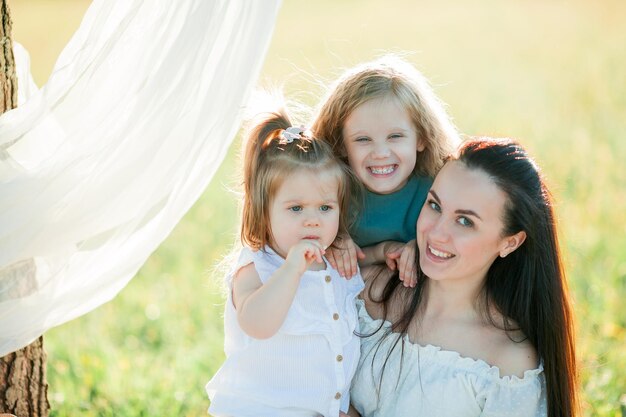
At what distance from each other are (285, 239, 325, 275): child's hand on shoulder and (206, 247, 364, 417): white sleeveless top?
7.6 inches

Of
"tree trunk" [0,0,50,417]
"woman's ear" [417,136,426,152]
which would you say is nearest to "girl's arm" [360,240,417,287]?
"woman's ear" [417,136,426,152]

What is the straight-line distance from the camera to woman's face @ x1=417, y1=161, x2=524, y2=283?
3.20 metres

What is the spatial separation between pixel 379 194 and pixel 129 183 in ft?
3.89

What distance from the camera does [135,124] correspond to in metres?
2.93

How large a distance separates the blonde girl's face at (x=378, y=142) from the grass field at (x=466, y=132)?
1.11ft

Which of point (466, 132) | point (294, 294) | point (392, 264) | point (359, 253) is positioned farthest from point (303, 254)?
point (466, 132)

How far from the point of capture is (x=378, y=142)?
3609 millimetres

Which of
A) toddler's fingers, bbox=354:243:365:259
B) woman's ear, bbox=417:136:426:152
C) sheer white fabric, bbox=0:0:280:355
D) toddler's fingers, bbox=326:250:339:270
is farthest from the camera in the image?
woman's ear, bbox=417:136:426:152

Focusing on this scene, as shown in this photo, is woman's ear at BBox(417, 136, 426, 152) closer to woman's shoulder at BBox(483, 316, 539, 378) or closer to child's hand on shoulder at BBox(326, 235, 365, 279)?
child's hand on shoulder at BBox(326, 235, 365, 279)

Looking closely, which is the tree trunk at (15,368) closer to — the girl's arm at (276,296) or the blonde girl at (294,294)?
the blonde girl at (294,294)

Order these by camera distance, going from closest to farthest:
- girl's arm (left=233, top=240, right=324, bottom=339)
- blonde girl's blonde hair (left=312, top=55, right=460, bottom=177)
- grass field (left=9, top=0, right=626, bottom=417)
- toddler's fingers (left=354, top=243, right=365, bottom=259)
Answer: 1. girl's arm (left=233, top=240, right=324, bottom=339)
2. toddler's fingers (left=354, top=243, right=365, bottom=259)
3. blonde girl's blonde hair (left=312, top=55, right=460, bottom=177)
4. grass field (left=9, top=0, right=626, bottom=417)

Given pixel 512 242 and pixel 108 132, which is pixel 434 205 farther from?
pixel 108 132

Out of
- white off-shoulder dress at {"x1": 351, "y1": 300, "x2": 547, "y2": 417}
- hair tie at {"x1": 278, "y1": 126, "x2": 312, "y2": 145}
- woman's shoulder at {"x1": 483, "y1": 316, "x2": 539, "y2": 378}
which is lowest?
white off-shoulder dress at {"x1": 351, "y1": 300, "x2": 547, "y2": 417}

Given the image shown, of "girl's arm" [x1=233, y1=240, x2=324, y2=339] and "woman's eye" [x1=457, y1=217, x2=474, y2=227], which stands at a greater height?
"woman's eye" [x1=457, y1=217, x2=474, y2=227]
